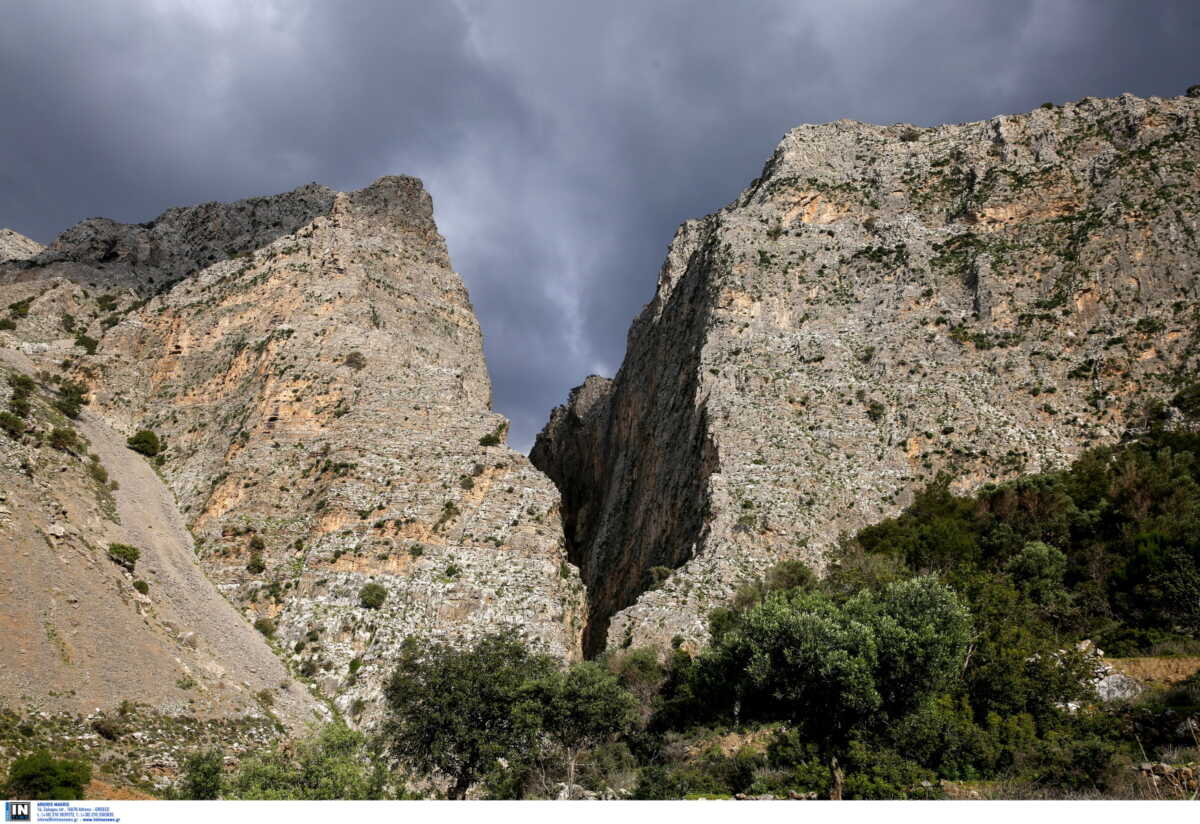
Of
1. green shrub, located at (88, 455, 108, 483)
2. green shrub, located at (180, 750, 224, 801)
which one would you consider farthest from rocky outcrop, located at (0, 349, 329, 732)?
green shrub, located at (180, 750, 224, 801)

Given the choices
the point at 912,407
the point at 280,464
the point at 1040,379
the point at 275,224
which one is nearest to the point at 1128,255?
the point at 1040,379

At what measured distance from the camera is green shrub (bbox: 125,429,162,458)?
60375mm

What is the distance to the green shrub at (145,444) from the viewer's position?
60.4 m

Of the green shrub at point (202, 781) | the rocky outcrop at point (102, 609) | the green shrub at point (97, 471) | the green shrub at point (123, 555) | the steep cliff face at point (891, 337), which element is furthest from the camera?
the steep cliff face at point (891, 337)

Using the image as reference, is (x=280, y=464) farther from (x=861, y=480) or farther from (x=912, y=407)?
(x=912, y=407)

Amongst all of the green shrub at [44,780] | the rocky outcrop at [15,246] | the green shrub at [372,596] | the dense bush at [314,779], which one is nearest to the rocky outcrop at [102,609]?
the green shrub at [372,596]

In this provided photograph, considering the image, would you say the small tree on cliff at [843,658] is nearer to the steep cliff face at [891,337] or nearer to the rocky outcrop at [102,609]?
the steep cliff face at [891,337]

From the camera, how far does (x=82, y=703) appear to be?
2919cm

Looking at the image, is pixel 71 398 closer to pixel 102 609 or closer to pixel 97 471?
pixel 97 471

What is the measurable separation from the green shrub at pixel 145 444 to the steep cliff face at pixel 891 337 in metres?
39.8

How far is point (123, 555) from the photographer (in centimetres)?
4019

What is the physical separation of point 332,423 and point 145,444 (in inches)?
606

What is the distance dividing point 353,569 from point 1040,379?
175 feet

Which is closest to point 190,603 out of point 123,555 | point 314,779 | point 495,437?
point 123,555
